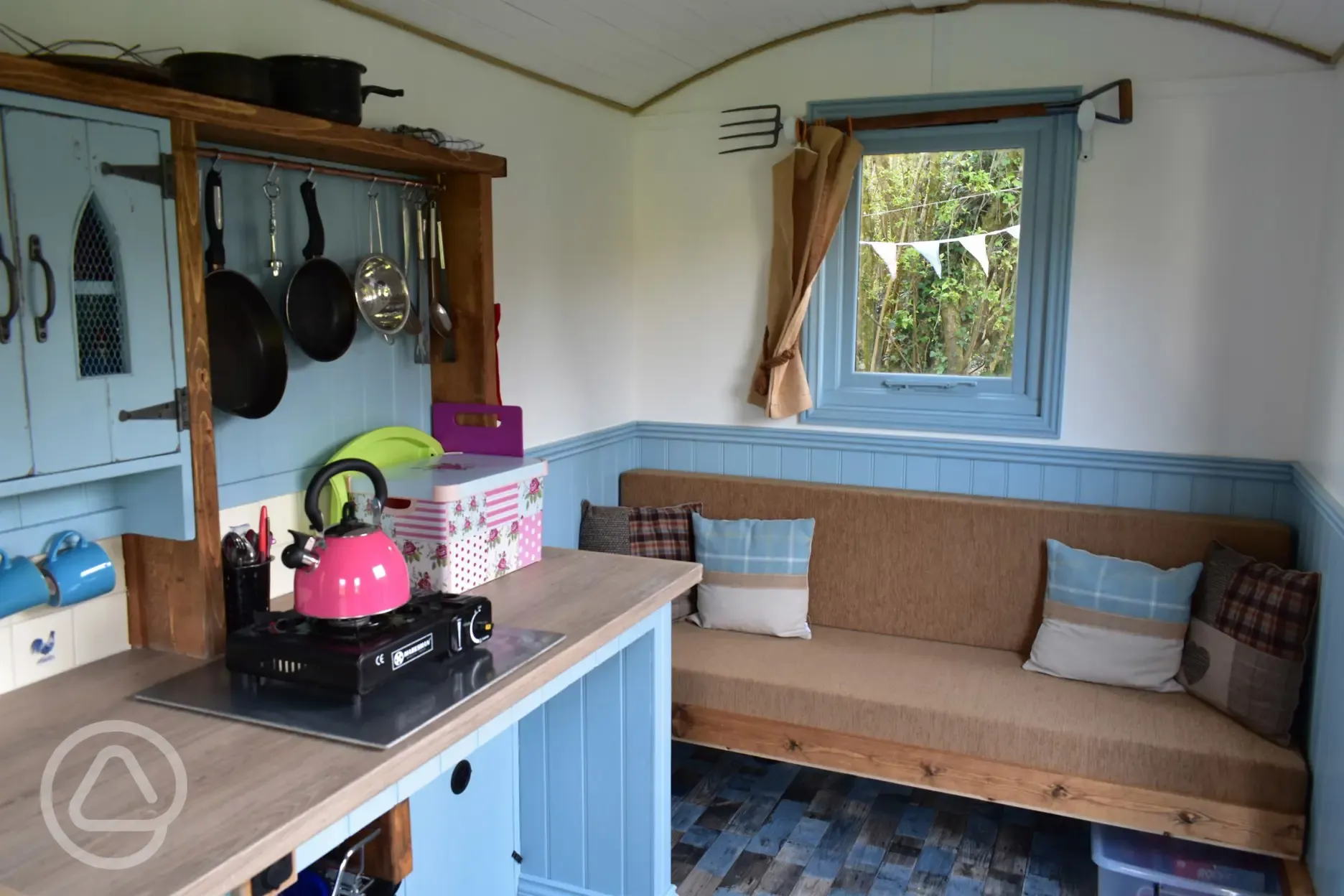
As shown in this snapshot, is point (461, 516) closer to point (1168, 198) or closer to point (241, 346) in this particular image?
point (241, 346)

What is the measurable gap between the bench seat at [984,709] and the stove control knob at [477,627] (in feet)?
3.97

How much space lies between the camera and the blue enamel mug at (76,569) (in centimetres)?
163

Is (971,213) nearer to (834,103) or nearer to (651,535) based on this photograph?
(834,103)

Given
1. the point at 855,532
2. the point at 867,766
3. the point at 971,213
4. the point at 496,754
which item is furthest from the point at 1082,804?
the point at 971,213

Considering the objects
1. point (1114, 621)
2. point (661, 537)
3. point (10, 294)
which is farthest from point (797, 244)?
point (10, 294)

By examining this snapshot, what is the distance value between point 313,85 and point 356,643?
0.99 meters

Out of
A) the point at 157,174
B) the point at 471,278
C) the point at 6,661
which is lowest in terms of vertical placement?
the point at 6,661

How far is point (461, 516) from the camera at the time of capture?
6.87 feet

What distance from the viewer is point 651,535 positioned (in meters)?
3.32

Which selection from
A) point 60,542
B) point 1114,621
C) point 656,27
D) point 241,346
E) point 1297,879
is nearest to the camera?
point 60,542

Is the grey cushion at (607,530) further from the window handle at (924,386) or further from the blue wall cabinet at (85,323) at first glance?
the blue wall cabinet at (85,323)

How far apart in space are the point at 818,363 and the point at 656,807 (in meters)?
1.63

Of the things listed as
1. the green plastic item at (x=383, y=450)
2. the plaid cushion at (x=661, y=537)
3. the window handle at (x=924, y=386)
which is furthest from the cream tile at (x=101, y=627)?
the window handle at (x=924, y=386)

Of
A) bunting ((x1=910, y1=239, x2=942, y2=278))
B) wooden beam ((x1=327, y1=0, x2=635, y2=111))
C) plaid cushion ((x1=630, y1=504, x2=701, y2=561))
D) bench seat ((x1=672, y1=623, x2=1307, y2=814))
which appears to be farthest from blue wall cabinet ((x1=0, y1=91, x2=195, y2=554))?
bunting ((x1=910, y1=239, x2=942, y2=278))
